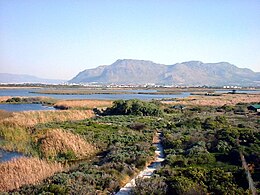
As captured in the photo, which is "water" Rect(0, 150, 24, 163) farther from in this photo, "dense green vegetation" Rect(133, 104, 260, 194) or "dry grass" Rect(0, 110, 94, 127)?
"dense green vegetation" Rect(133, 104, 260, 194)

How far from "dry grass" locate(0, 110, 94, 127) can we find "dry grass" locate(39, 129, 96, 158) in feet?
24.3

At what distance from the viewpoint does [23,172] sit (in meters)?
14.5

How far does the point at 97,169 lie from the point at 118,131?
12188 millimetres

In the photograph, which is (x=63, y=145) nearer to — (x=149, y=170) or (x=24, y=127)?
(x=149, y=170)

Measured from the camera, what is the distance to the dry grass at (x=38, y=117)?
2885cm

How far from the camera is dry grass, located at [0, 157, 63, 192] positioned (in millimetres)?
13495

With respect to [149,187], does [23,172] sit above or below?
below

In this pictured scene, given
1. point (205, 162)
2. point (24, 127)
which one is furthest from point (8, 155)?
point (205, 162)

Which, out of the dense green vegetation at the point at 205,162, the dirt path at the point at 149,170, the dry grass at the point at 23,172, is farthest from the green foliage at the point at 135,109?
the dry grass at the point at 23,172

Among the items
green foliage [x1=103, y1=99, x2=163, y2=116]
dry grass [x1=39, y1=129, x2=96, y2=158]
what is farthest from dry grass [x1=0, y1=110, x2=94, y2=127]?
dry grass [x1=39, y1=129, x2=96, y2=158]

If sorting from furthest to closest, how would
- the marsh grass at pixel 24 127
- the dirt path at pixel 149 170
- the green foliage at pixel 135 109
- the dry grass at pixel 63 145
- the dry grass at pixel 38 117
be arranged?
1. the green foliage at pixel 135 109
2. the dry grass at pixel 38 117
3. the marsh grass at pixel 24 127
4. the dry grass at pixel 63 145
5. the dirt path at pixel 149 170

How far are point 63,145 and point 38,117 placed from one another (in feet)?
43.9

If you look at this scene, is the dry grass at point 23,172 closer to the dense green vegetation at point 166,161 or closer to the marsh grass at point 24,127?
the dense green vegetation at point 166,161

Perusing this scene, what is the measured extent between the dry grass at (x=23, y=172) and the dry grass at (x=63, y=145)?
4.31 meters
